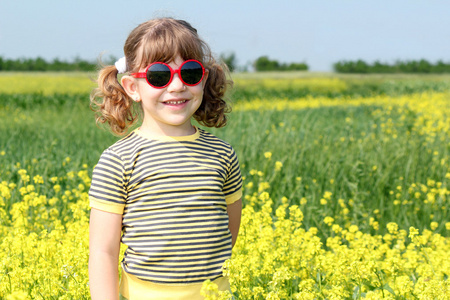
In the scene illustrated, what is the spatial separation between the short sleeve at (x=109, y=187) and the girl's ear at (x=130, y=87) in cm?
34

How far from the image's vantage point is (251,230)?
138 inches

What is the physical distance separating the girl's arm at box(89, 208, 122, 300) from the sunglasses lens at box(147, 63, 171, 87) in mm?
572

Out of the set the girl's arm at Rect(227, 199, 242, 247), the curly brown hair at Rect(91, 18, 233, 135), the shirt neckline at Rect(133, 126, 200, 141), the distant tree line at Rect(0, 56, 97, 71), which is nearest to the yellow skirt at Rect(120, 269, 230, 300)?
the girl's arm at Rect(227, 199, 242, 247)

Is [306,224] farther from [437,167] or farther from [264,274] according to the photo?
[437,167]

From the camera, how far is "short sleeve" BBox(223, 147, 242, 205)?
238cm

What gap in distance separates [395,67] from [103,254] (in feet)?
152

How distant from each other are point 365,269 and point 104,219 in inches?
48.1

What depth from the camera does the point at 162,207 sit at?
2.10m

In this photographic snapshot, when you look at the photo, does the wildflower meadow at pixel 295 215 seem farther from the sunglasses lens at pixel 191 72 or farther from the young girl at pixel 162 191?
the sunglasses lens at pixel 191 72

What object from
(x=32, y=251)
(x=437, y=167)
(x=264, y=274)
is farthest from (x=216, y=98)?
(x=437, y=167)

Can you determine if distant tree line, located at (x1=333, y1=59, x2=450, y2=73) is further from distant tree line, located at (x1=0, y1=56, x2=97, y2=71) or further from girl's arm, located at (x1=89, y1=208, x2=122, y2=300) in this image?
A: girl's arm, located at (x1=89, y1=208, x2=122, y2=300)

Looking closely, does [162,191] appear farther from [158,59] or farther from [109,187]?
[158,59]

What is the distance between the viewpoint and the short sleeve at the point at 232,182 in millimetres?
2375

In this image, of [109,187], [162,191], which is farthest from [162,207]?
[109,187]
